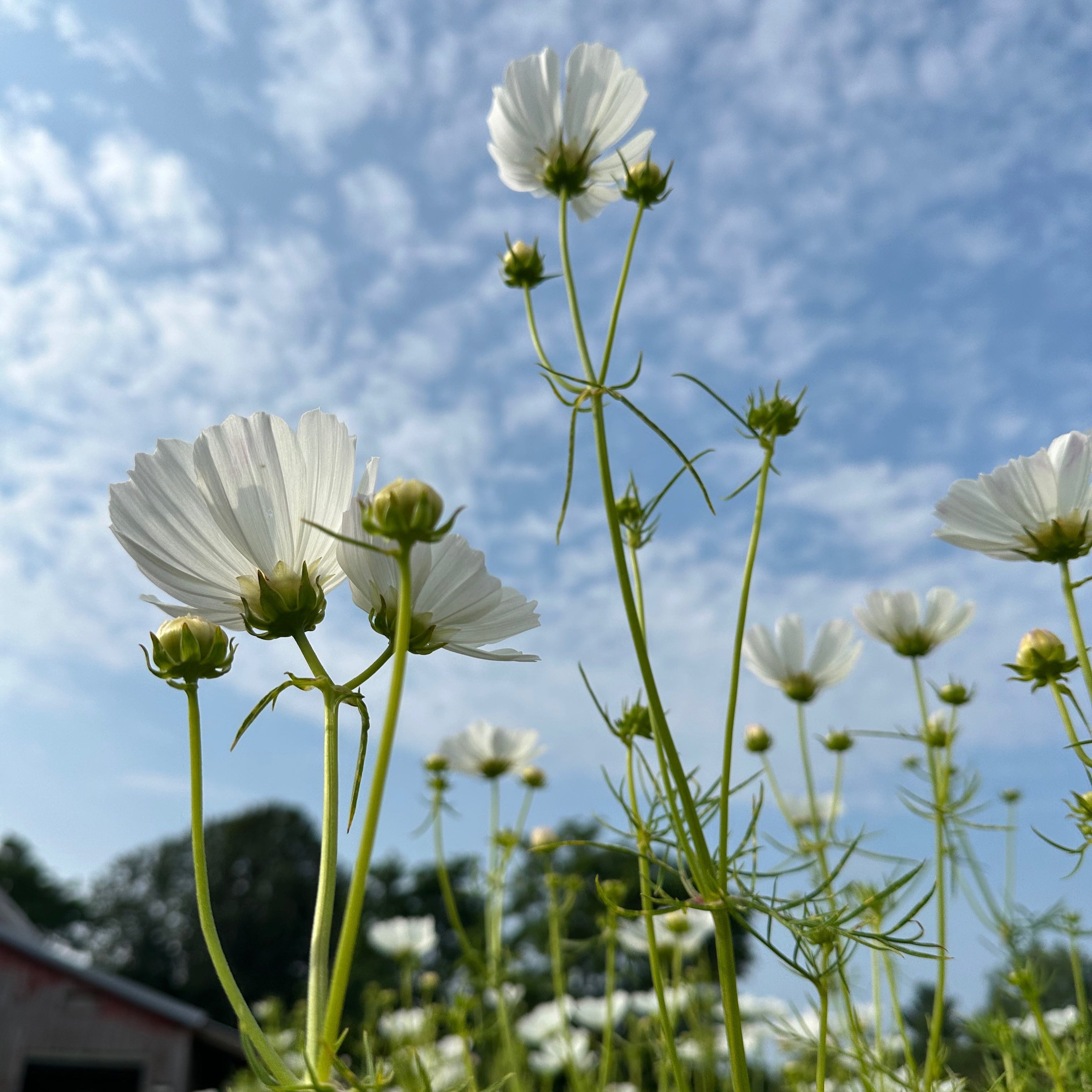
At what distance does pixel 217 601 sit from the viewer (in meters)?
0.44

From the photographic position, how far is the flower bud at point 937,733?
1110 mm

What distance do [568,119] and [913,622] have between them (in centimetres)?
85

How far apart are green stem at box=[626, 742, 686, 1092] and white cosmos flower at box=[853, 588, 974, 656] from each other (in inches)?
24.6

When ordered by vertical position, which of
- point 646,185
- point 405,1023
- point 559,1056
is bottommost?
point 559,1056

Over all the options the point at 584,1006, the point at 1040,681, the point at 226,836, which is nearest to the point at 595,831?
the point at 226,836

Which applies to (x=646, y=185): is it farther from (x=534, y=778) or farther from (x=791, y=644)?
(x=534, y=778)

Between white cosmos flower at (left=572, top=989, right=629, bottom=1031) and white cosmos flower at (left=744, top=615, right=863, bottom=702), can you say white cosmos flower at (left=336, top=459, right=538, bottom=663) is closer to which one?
white cosmos flower at (left=744, top=615, right=863, bottom=702)

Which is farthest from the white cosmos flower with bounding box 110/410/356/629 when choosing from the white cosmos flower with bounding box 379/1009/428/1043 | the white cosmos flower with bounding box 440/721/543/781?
the white cosmos flower with bounding box 379/1009/428/1043

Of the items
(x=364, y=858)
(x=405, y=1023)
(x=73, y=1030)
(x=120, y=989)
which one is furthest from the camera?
(x=120, y=989)

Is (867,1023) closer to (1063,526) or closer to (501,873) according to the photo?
(501,873)

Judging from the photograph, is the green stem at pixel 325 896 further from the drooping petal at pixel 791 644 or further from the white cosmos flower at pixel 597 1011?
the white cosmos flower at pixel 597 1011

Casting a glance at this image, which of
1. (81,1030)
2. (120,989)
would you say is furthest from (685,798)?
(81,1030)

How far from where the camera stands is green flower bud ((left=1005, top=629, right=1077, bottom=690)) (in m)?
0.75

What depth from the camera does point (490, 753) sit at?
1.91 metres
